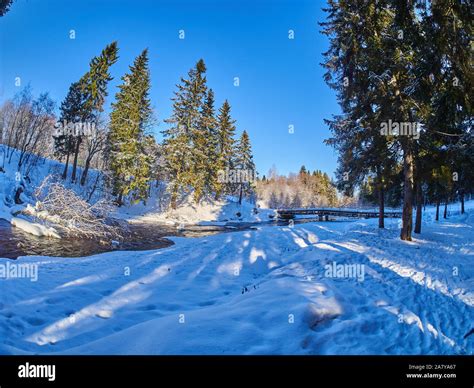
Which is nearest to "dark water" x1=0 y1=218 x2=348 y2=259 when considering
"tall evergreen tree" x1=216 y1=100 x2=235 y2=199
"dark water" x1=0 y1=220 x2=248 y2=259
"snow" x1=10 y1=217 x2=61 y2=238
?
"dark water" x1=0 y1=220 x2=248 y2=259

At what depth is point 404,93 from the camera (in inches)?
452

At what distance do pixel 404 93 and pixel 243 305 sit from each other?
39.7ft

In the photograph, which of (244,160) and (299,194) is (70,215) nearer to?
(244,160)

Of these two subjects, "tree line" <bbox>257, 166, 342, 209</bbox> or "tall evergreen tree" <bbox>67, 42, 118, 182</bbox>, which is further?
"tree line" <bbox>257, 166, 342, 209</bbox>

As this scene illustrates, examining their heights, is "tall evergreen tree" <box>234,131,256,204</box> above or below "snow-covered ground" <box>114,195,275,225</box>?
above

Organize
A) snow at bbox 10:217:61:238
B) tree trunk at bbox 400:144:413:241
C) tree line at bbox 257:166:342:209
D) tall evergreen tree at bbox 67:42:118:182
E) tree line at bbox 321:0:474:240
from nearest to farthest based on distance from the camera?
tree line at bbox 321:0:474:240, tree trunk at bbox 400:144:413:241, snow at bbox 10:217:61:238, tall evergreen tree at bbox 67:42:118:182, tree line at bbox 257:166:342:209

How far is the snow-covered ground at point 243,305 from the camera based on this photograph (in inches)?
136

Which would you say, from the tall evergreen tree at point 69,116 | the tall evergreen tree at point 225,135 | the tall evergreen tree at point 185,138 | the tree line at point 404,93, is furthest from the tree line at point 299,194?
the tree line at point 404,93

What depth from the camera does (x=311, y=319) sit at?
4.00 metres

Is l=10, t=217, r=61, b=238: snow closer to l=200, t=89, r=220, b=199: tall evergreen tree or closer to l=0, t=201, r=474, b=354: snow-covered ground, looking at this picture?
l=0, t=201, r=474, b=354: snow-covered ground

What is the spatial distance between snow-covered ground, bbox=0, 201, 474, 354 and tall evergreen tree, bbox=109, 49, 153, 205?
23200 millimetres

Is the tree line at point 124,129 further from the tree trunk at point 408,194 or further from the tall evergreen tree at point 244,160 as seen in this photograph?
the tree trunk at point 408,194

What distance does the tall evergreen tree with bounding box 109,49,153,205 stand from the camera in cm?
3070
